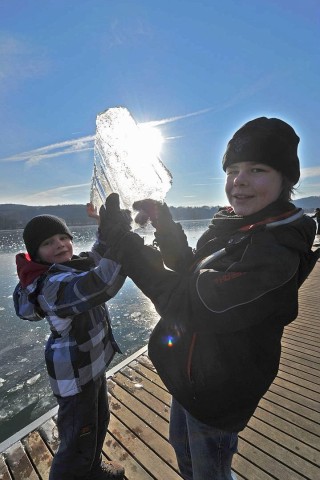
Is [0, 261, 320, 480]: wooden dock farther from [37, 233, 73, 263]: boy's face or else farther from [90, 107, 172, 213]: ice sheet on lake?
[90, 107, 172, 213]: ice sheet on lake

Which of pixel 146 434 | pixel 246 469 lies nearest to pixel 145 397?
pixel 146 434

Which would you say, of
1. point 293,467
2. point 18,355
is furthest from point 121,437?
point 18,355

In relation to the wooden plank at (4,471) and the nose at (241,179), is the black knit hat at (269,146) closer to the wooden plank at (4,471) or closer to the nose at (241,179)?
the nose at (241,179)

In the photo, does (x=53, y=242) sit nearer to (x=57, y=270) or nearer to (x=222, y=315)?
(x=57, y=270)

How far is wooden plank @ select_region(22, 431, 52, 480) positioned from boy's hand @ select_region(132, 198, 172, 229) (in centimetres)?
283

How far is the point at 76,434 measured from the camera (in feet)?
7.07

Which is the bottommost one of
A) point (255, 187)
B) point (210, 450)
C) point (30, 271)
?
point (210, 450)

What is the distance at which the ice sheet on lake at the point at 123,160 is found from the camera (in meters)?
2.12

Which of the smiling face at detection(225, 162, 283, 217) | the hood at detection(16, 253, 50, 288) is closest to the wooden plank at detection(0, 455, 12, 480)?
the hood at detection(16, 253, 50, 288)

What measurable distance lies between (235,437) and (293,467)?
1766 millimetres

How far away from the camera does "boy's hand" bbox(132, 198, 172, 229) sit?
172 centimetres

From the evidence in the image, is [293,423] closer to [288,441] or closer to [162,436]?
[288,441]

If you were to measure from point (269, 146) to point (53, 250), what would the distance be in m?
1.73

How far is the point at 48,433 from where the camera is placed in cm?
328
